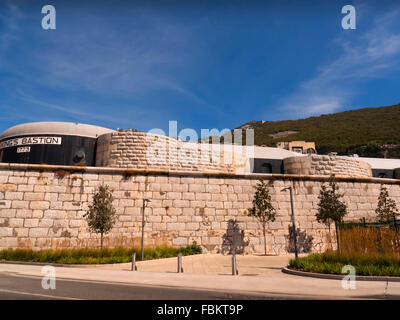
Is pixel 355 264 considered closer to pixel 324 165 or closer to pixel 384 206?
pixel 384 206

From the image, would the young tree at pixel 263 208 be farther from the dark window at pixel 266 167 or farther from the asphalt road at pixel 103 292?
the asphalt road at pixel 103 292

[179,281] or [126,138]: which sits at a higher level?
[126,138]

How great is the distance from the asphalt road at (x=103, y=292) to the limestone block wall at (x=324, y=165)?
18.7m

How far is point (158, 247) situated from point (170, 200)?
3.03 meters

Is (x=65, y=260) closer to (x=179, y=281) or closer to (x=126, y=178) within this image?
(x=126, y=178)

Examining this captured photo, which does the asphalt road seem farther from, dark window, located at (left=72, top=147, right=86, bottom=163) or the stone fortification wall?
dark window, located at (left=72, top=147, right=86, bottom=163)

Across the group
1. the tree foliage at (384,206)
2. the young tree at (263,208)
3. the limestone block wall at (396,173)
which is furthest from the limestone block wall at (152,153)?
the limestone block wall at (396,173)

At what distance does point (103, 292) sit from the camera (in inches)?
263

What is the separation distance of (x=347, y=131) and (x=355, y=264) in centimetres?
8074

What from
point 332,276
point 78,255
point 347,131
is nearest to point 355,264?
point 332,276

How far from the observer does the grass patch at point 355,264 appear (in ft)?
28.8

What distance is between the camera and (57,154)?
2147cm
